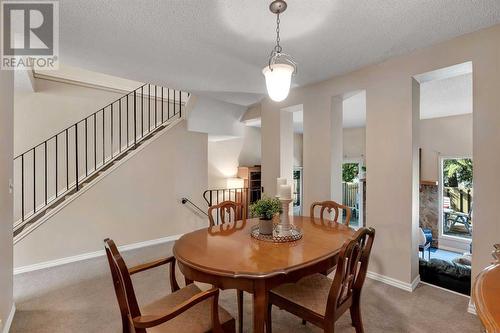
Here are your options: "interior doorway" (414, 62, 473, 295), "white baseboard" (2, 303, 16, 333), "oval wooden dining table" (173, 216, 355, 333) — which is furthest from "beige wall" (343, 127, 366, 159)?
"white baseboard" (2, 303, 16, 333)

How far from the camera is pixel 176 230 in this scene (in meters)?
4.61

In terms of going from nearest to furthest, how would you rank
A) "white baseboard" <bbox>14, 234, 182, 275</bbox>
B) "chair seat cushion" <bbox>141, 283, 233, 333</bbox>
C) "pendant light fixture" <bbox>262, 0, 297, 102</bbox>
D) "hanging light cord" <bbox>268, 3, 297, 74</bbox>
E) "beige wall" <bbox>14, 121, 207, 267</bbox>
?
"chair seat cushion" <bbox>141, 283, 233, 333</bbox> < "pendant light fixture" <bbox>262, 0, 297, 102</bbox> < "hanging light cord" <bbox>268, 3, 297, 74</bbox> < "white baseboard" <bbox>14, 234, 182, 275</bbox> < "beige wall" <bbox>14, 121, 207, 267</bbox>

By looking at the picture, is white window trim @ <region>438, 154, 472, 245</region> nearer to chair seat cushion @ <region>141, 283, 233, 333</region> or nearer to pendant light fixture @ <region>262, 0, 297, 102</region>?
pendant light fixture @ <region>262, 0, 297, 102</region>

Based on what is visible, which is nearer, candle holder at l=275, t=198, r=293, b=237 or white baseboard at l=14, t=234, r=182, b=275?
candle holder at l=275, t=198, r=293, b=237

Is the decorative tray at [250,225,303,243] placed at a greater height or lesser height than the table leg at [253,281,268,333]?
greater

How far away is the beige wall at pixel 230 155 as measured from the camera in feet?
20.9

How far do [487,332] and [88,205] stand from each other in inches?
168

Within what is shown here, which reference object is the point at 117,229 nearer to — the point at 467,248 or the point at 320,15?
the point at 320,15

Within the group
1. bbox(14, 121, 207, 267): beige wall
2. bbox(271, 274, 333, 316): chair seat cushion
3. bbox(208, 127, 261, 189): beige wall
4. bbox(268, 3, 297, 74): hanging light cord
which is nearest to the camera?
bbox(271, 274, 333, 316): chair seat cushion

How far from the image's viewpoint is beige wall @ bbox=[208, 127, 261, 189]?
6367mm

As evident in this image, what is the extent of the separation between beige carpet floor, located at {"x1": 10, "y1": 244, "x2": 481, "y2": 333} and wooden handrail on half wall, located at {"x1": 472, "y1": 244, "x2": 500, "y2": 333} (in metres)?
1.26

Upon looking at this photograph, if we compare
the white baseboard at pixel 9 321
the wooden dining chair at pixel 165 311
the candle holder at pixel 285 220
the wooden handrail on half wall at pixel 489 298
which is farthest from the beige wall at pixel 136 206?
the wooden handrail on half wall at pixel 489 298

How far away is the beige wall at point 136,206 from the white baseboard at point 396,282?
10.3 feet

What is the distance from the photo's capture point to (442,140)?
589cm
